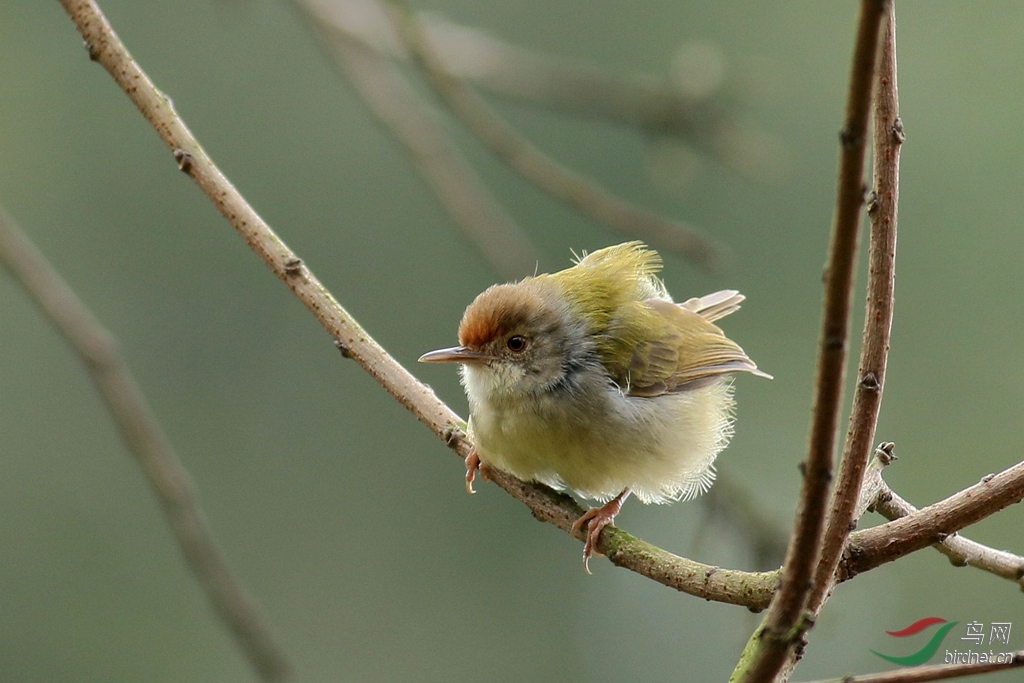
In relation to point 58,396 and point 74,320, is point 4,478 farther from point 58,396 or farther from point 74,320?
point 74,320

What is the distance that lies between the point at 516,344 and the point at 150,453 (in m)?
1.35

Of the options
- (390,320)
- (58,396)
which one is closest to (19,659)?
(58,396)

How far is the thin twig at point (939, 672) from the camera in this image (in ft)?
5.47

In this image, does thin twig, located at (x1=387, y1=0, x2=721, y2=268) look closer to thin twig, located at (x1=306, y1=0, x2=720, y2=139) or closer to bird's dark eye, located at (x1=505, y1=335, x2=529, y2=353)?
thin twig, located at (x1=306, y1=0, x2=720, y2=139)

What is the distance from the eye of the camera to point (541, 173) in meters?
4.18

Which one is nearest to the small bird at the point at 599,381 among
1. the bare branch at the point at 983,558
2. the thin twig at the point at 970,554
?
the thin twig at the point at 970,554

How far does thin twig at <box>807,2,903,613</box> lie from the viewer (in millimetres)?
1801

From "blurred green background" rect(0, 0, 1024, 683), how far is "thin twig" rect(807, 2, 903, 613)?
8907mm

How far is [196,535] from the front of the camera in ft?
11.0

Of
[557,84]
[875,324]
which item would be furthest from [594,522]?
[557,84]

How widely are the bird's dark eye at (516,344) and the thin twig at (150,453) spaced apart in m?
1.25

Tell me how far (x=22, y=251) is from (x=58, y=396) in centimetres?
888

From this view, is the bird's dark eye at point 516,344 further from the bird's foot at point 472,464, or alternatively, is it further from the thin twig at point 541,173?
the thin twig at point 541,173
